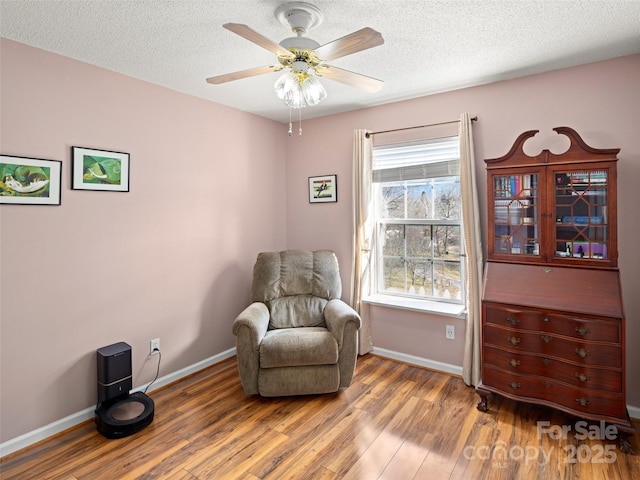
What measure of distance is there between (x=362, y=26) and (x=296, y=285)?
7.12ft

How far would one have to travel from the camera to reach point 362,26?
202 centimetres

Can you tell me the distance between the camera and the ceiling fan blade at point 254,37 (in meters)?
1.50

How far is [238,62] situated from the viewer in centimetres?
247

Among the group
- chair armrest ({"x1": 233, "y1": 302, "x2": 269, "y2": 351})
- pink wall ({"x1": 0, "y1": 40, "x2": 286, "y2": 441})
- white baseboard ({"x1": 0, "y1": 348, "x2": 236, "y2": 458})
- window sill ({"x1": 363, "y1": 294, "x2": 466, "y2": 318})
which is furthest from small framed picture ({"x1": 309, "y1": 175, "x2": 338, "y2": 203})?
white baseboard ({"x1": 0, "y1": 348, "x2": 236, "y2": 458})

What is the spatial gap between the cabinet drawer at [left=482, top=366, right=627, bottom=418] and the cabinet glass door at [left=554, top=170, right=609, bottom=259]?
848 mm

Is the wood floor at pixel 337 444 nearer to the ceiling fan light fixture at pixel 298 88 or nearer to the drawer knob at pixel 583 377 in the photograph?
the drawer knob at pixel 583 377

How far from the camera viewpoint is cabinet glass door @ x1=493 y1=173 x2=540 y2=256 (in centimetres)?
249

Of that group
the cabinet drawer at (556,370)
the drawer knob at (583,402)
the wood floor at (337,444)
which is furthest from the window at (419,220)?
the drawer knob at (583,402)

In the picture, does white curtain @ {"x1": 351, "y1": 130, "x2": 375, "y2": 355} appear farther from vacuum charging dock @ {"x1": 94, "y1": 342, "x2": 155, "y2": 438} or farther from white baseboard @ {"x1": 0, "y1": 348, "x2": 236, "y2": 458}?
vacuum charging dock @ {"x1": 94, "y1": 342, "x2": 155, "y2": 438}

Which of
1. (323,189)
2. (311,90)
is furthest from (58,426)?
(323,189)

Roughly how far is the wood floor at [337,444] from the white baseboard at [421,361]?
33 cm

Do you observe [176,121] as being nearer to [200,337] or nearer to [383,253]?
[200,337]

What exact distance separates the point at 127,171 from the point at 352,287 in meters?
2.25

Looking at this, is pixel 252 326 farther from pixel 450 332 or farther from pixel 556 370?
pixel 556 370
